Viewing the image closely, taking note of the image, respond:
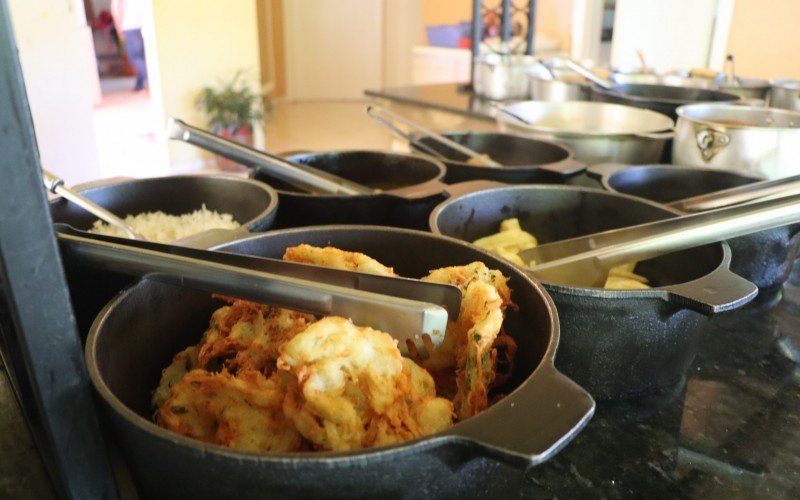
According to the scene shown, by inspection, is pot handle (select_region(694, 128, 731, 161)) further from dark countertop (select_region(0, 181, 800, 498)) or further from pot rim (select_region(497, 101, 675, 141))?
dark countertop (select_region(0, 181, 800, 498))

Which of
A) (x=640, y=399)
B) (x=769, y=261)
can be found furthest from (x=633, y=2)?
(x=640, y=399)

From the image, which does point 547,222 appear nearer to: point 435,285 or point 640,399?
point 640,399

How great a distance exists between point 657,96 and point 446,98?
38.1 inches

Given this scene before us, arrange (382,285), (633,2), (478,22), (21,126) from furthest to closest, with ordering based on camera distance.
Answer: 1. (633,2)
2. (478,22)
3. (382,285)
4. (21,126)

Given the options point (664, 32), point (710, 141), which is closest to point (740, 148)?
point (710, 141)

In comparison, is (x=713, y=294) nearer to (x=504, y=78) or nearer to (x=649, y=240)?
(x=649, y=240)

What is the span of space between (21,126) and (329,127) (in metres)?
5.77

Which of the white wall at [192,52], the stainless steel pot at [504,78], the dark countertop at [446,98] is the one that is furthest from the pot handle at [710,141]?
the white wall at [192,52]

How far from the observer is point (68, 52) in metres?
3.06

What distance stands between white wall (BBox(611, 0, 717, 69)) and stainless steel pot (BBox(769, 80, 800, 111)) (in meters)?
2.05

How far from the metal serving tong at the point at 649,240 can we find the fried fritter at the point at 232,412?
0.35 m

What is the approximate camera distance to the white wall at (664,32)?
346cm

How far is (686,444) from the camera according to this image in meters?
0.61

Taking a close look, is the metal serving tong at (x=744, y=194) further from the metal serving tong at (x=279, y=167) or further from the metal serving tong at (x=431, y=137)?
the metal serving tong at (x=279, y=167)
